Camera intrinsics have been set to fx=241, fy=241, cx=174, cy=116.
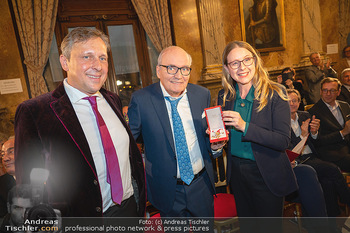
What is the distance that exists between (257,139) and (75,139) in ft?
4.08

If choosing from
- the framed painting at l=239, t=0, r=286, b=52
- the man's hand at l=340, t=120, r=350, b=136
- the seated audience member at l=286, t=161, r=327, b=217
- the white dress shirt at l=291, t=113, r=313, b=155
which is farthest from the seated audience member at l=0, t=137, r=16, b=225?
the framed painting at l=239, t=0, r=286, b=52

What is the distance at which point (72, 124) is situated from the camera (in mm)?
1414

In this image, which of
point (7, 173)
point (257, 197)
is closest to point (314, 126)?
point (257, 197)

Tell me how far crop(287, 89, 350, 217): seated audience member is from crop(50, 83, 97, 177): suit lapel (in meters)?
2.70

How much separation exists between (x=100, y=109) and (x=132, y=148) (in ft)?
1.17

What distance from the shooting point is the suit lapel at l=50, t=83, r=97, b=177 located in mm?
1395

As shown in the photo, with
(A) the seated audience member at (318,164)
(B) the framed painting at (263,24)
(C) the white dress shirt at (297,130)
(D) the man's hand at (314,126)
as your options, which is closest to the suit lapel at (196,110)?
(A) the seated audience member at (318,164)

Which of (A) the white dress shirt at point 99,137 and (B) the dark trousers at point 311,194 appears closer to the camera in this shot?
(A) the white dress shirt at point 99,137

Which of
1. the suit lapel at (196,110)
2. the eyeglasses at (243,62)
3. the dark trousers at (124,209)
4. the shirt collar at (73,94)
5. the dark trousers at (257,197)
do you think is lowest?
the dark trousers at (257,197)

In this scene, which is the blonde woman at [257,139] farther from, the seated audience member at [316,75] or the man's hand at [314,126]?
the seated audience member at [316,75]

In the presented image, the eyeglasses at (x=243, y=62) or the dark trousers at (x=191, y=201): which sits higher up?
the eyeglasses at (x=243, y=62)

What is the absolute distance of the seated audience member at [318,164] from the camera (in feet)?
10.2

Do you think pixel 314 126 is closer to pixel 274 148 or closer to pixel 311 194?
pixel 311 194

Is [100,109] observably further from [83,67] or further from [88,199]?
[88,199]
